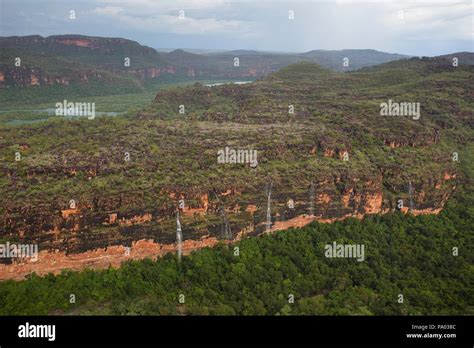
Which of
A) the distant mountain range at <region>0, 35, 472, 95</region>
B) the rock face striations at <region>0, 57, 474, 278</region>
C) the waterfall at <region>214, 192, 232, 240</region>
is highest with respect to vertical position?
the distant mountain range at <region>0, 35, 472, 95</region>

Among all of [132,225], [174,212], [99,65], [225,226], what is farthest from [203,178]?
[99,65]

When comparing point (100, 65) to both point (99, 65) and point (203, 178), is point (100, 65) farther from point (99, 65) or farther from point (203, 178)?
point (203, 178)

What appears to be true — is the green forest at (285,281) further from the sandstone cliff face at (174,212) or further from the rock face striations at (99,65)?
the rock face striations at (99,65)

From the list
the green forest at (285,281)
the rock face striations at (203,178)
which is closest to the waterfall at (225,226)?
the rock face striations at (203,178)

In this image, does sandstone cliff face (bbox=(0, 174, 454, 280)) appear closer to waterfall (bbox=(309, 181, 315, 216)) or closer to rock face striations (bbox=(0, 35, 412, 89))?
waterfall (bbox=(309, 181, 315, 216))

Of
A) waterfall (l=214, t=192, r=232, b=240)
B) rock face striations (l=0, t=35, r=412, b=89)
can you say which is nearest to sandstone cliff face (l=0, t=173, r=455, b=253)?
waterfall (l=214, t=192, r=232, b=240)
